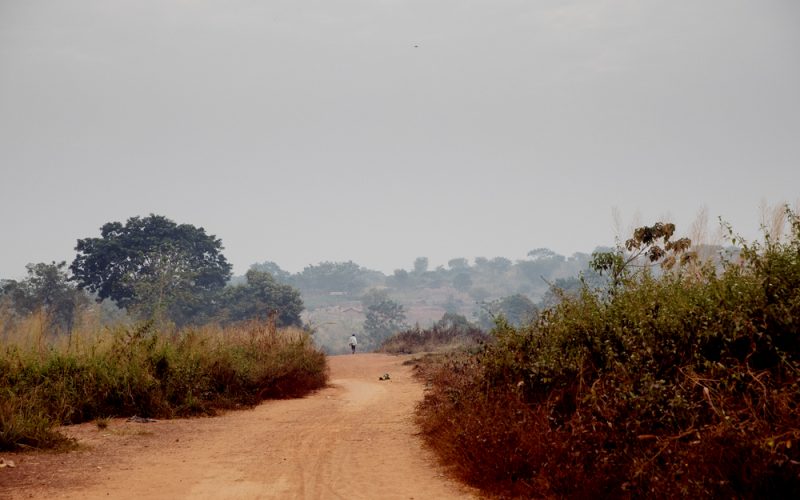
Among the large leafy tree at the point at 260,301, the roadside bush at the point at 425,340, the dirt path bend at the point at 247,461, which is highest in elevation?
the large leafy tree at the point at 260,301

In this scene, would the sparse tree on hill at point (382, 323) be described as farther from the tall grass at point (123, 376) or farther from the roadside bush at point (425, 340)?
the tall grass at point (123, 376)

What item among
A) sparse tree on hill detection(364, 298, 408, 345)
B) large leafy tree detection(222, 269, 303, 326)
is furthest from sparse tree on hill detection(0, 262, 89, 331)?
sparse tree on hill detection(364, 298, 408, 345)

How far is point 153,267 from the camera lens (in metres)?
54.3

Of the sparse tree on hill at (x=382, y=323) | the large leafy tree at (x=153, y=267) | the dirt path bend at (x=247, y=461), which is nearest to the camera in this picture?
the dirt path bend at (x=247, y=461)

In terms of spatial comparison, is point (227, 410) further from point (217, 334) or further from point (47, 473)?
point (47, 473)

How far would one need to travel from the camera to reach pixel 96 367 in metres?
11.4

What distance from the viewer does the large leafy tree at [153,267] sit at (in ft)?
169

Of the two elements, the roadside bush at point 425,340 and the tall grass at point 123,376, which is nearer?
the tall grass at point 123,376

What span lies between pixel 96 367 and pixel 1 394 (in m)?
2.39

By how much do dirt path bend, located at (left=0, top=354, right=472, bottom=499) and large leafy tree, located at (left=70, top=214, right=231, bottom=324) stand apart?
39.2 m

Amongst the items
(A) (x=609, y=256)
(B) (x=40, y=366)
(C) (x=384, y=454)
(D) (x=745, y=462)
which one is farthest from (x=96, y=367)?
(D) (x=745, y=462)

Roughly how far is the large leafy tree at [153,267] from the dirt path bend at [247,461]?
39.2 metres

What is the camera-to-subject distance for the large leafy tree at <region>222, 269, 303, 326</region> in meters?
57.3

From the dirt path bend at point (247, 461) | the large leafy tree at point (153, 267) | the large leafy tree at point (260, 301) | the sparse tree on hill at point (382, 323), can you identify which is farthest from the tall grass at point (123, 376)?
the sparse tree on hill at point (382, 323)
